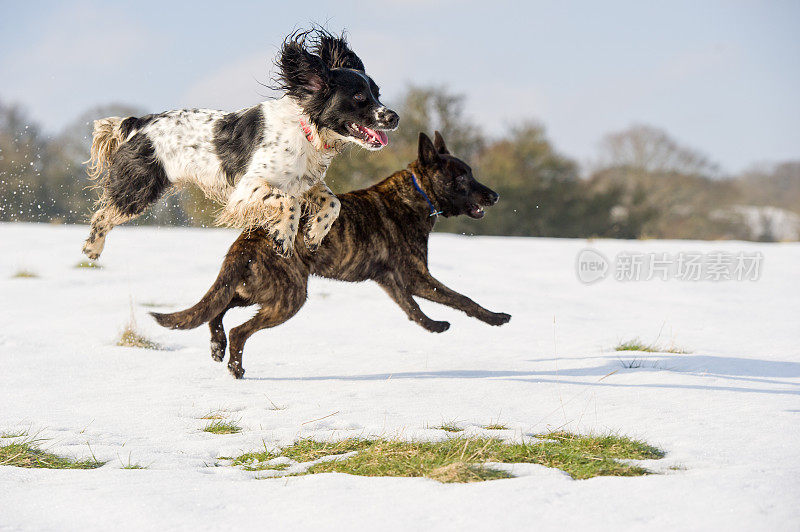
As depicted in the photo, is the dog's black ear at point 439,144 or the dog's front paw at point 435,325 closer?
the dog's front paw at point 435,325

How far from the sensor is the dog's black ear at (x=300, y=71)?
4.18m

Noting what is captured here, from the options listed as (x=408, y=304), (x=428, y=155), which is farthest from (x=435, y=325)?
(x=428, y=155)

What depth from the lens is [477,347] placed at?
5.80 meters

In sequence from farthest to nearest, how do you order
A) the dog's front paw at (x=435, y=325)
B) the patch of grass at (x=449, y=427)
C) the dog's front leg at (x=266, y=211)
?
1. the dog's front paw at (x=435, y=325)
2. the dog's front leg at (x=266, y=211)
3. the patch of grass at (x=449, y=427)

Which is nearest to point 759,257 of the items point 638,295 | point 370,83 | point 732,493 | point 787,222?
point 638,295

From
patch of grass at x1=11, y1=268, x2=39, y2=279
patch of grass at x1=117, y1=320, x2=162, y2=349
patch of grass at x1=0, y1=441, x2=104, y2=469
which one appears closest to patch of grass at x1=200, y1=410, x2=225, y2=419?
patch of grass at x1=0, y1=441, x2=104, y2=469

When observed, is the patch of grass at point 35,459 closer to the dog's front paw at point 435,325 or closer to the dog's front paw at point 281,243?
the dog's front paw at point 281,243

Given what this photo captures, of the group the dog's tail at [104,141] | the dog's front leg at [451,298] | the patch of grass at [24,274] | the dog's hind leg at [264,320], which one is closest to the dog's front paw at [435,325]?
the dog's front leg at [451,298]

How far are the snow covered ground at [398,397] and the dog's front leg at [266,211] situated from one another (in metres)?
0.93

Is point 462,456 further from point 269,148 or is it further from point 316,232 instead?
point 269,148

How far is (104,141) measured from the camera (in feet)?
14.9

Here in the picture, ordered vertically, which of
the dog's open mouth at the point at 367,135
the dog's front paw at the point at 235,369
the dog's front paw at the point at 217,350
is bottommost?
the dog's front paw at the point at 235,369

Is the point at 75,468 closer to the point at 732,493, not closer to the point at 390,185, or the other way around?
the point at 732,493

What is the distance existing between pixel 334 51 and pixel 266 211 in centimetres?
115
